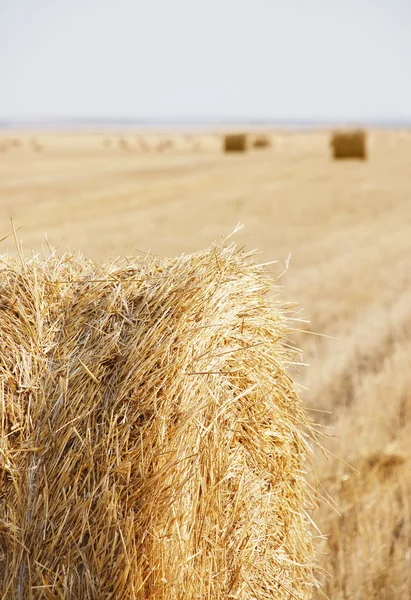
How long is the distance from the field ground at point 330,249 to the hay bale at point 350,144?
894 millimetres

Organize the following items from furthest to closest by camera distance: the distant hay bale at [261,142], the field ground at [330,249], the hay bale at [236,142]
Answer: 1. the distant hay bale at [261,142]
2. the hay bale at [236,142]
3. the field ground at [330,249]

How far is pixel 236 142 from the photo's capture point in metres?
37.9

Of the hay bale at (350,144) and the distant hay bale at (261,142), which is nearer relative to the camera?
the hay bale at (350,144)

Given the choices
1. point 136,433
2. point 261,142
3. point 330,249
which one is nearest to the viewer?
point 136,433

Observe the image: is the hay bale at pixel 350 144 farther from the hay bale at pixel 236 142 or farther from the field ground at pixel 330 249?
the hay bale at pixel 236 142

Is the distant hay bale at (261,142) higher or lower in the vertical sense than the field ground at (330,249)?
higher

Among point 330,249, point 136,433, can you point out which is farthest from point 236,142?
point 136,433

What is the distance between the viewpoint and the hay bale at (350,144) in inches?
1155

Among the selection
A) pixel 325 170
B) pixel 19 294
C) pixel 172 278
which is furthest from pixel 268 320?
pixel 325 170

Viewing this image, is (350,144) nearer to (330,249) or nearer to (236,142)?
(236,142)

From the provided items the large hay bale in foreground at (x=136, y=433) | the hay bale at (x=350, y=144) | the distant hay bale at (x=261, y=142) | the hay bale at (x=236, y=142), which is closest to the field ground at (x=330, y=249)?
the large hay bale in foreground at (x=136, y=433)

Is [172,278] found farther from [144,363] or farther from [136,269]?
[144,363]

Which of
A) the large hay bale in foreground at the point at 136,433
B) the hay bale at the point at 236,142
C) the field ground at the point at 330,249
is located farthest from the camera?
the hay bale at the point at 236,142

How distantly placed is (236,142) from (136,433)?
3641 centimetres
